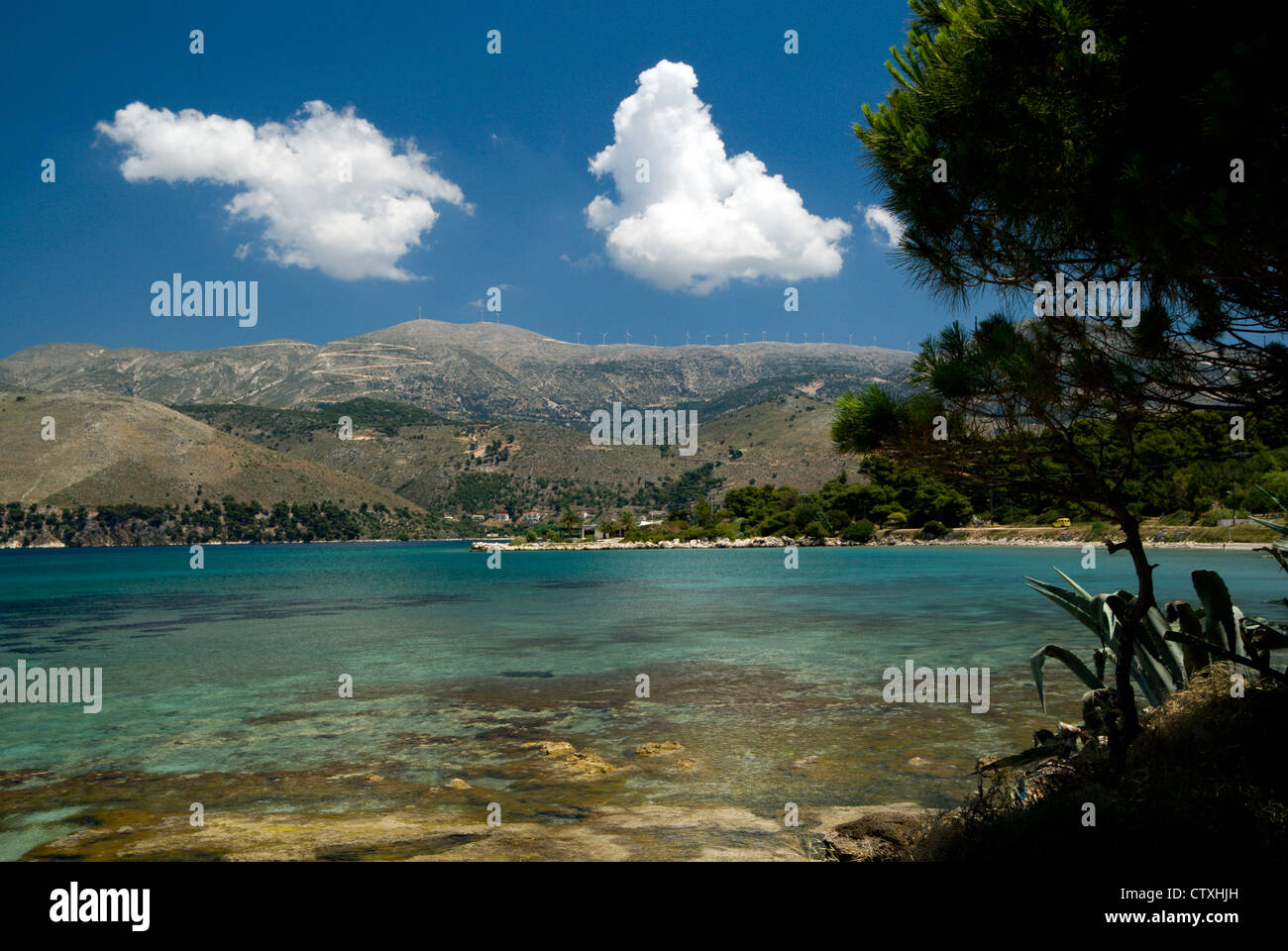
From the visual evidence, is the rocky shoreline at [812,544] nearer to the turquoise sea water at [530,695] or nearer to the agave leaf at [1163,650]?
the turquoise sea water at [530,695]

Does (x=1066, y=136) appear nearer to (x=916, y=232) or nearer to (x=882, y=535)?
(x=916, y=232)

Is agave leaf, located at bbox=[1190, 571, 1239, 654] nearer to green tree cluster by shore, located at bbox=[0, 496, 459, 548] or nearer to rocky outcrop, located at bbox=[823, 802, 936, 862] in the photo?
rocky outcrop, located at bbox=[823, 802, 936, 862]

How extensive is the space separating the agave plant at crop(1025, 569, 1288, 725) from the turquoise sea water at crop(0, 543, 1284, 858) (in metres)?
1.56

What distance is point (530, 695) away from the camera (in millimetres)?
11945

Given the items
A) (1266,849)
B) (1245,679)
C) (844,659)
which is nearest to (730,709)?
(844,659)

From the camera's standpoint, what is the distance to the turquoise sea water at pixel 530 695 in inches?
285

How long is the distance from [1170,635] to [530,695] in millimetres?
8558

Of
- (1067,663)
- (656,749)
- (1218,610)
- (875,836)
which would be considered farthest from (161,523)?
(1218,610)

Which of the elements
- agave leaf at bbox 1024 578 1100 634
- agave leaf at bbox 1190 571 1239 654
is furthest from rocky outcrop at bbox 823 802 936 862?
agave leaf at bbox 1190 571 1239 654

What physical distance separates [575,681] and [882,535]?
80.8m

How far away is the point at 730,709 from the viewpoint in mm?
10656

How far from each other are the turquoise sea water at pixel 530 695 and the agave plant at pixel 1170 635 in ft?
5.13

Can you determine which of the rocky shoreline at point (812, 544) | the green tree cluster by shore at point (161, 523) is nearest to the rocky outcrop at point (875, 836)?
the rocky shoreline at point (812, 544)

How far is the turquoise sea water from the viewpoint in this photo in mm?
7242
